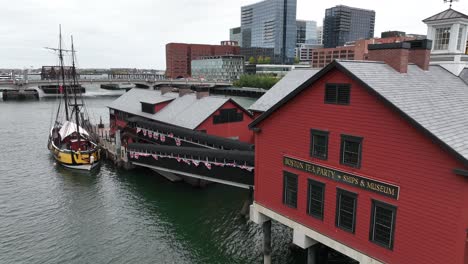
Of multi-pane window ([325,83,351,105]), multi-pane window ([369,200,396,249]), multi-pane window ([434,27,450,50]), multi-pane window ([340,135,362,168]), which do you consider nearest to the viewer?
multi-pane window ([369,200,396,249])

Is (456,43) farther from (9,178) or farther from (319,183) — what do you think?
(9,178)

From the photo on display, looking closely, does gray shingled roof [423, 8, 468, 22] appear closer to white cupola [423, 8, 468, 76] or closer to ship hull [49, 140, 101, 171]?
white cupola [423, 8, 468, 76]

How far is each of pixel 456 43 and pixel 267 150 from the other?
13.2 metres

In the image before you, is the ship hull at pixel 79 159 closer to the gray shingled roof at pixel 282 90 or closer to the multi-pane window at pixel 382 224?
the gray shingled roof at pixel 282 90

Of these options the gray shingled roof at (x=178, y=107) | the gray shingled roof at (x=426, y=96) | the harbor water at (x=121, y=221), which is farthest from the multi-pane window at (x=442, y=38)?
the gray shingled roof at (x=178, y=107)

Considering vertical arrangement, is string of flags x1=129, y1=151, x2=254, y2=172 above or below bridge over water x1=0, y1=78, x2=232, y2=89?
below

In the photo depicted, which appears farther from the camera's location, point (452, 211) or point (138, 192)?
point (138, 192)

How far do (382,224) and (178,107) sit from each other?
3489 cm

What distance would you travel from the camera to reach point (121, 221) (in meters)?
28.4

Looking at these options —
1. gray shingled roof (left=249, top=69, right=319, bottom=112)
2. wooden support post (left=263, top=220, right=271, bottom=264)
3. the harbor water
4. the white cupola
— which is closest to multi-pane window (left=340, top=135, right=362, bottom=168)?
wooden support post (left=263, top=220, right=271, bottom=264)

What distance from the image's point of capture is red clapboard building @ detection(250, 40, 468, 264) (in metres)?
12.2

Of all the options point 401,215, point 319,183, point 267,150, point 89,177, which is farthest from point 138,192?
point 401,215

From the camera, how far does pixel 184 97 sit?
4806 centimetres

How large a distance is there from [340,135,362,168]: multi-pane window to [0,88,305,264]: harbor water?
10029 millimetres
